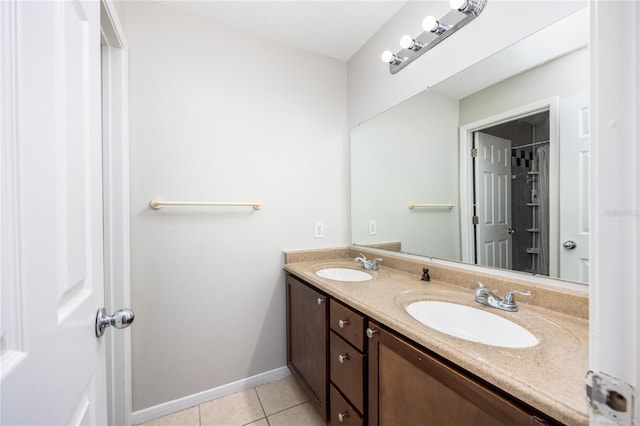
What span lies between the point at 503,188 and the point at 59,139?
143 centimetres

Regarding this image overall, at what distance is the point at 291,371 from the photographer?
1.72m

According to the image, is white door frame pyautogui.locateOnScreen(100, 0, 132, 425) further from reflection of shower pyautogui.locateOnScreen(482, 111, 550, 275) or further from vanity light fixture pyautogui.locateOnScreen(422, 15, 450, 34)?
reflection of shower pyautogui.locateOnScreen(482, 111, 550, 275)

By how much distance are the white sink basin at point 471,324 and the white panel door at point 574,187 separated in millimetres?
292

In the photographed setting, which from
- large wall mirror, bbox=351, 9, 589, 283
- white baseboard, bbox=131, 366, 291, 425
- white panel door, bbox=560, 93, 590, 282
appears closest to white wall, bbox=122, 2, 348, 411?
white baseboard, bbox=131, 366, 291, 425

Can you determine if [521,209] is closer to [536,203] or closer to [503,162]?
[536,203]

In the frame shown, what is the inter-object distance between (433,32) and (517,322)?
1.31m

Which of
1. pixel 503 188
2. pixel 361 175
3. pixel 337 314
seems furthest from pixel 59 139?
pixel 361 175

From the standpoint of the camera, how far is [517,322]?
2.76ft

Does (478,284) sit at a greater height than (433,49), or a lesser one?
lesser

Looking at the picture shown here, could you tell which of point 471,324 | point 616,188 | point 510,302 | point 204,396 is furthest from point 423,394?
point 204,396

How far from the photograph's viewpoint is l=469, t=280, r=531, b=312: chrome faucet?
36.4 inches

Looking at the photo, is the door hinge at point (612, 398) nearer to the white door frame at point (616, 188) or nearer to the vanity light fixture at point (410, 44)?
the white door frame at point (616, 188)

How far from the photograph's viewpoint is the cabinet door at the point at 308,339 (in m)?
1.29

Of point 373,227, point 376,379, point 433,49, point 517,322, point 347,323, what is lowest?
point 376,379
